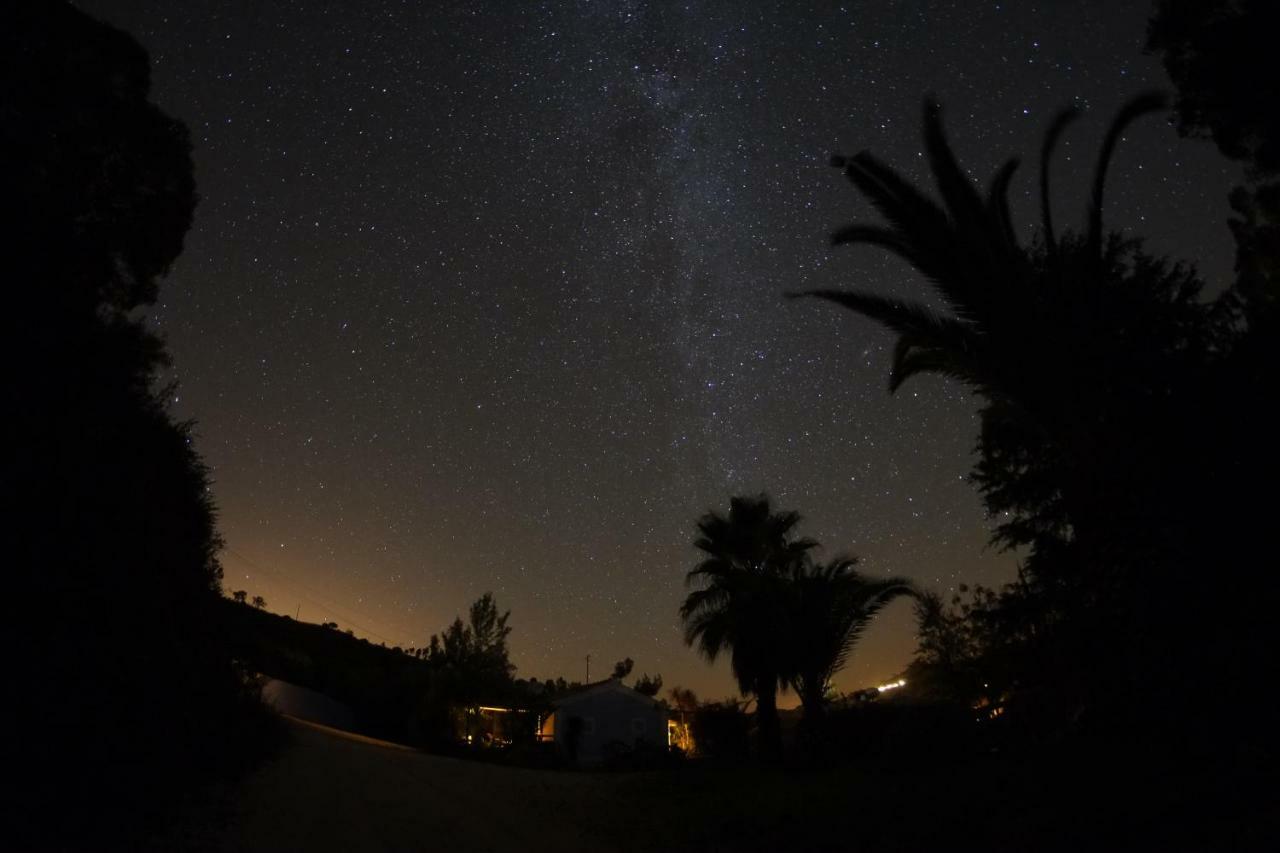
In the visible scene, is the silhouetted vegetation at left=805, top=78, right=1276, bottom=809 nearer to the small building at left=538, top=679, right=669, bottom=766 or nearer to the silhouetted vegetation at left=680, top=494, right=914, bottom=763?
the silhouetted vegetation at left=680, top=494, right=914, bottom=763

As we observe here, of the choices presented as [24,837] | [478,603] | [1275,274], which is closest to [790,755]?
[1275,274]

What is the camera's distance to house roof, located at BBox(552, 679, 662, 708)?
37.8 m

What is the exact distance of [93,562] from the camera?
27.3 feet

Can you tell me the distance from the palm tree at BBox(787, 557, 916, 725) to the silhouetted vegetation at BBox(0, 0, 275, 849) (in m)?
12.0

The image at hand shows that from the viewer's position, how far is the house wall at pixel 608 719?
37.0 metres

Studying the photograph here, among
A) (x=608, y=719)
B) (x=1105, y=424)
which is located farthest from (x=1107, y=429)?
(x=608, y=719)

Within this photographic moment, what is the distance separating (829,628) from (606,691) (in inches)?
872

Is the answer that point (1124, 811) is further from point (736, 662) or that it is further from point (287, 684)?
point (287, 684)

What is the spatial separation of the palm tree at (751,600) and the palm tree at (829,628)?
1.61 ft

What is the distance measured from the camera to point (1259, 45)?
13.6 metres

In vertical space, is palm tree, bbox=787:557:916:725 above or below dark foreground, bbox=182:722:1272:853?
above

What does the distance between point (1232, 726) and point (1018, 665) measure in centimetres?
666

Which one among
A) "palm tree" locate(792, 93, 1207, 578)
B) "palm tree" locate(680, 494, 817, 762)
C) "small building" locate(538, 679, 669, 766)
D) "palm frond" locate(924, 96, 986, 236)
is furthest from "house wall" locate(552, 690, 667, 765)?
"palm frond" locate(924, 96, 986, 236)

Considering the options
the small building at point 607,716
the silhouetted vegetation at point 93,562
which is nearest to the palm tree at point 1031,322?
the silhouetted vegetation at point 93,562
